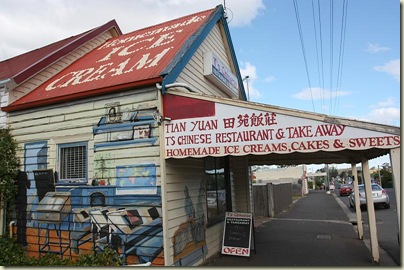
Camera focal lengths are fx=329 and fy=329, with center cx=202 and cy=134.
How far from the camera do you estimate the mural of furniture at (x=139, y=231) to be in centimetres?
611

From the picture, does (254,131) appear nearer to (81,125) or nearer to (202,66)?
(202,66)

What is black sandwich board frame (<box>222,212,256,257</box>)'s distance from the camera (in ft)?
25.8

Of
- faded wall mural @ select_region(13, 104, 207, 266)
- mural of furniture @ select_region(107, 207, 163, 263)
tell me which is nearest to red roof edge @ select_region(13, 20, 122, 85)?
faded wall mural @ select_region(13, 104, 207, 266)

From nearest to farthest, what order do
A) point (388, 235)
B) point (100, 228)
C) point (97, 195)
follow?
point (100, 228) < point (97, 195) < point (388, 235)

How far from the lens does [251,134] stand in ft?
18.6

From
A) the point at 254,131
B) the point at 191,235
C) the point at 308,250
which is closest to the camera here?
the point at 254,131

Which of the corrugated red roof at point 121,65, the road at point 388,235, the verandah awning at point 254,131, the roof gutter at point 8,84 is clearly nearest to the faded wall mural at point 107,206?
the verandah awning at point 254,131

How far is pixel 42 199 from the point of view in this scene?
7586mm

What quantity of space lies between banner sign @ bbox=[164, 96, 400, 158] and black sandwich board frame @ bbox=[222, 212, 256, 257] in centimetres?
304

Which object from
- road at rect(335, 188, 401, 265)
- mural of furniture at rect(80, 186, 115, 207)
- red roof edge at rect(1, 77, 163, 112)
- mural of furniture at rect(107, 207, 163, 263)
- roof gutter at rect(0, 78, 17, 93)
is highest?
roof gutter at rect(0, 78, 17, 93)

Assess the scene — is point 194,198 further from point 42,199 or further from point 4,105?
point 4,105

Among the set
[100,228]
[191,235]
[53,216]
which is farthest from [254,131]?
[53,216]

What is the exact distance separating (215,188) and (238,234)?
1293mm

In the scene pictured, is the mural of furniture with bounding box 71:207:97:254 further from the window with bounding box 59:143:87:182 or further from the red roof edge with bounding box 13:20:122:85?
the red roof edge with bounding box 13:20:122:85
